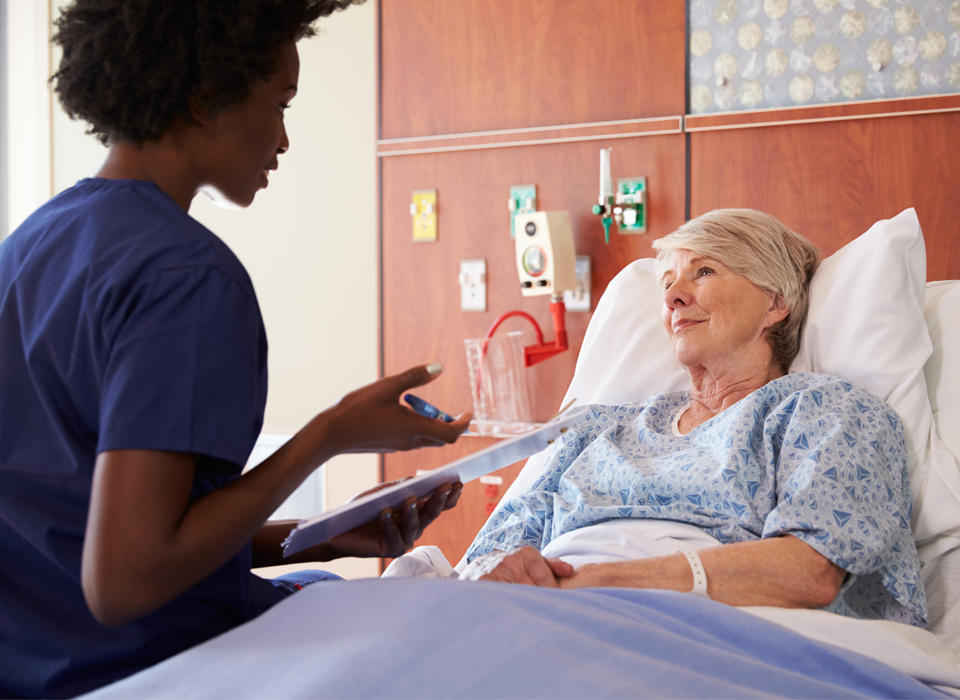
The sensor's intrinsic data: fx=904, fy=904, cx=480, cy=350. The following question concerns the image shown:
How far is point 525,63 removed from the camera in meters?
2.86

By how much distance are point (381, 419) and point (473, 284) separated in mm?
1996

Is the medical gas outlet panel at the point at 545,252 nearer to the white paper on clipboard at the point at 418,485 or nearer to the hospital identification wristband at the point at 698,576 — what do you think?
the hospital identification wristband at the point at 698,576

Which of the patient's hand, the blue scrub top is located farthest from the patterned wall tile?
the blue scrub top

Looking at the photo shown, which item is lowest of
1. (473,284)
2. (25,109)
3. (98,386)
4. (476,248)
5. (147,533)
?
(147,533)

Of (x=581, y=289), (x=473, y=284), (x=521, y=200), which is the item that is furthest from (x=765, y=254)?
(x=473, y=284)

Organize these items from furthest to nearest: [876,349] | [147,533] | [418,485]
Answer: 1. [876,349]
2. [418,485]
3. [147,533]

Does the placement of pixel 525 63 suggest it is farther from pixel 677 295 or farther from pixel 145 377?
pixel 145 377

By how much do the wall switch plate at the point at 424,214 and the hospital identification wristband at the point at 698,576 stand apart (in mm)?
1779

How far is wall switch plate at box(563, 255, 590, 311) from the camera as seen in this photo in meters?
2.80

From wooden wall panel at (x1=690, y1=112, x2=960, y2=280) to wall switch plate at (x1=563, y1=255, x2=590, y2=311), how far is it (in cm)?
37

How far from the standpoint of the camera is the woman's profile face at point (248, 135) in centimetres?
104

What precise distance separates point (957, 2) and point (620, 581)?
181 centimetres

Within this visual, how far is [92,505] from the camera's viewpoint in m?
0.85

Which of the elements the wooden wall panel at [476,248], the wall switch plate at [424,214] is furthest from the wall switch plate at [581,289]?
the wall switch plate at [424,214]
